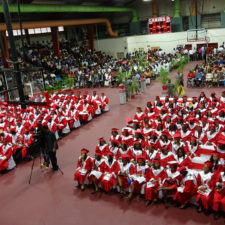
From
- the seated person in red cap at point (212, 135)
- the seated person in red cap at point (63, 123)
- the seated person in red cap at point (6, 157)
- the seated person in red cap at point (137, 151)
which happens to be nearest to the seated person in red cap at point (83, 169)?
the seated person in red cap at point (137, 151)

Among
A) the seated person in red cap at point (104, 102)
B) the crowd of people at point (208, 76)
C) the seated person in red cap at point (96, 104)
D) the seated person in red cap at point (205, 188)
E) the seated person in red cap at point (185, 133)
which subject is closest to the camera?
the seated person in red cap at point (205, 188)

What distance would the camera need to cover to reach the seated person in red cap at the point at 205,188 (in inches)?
241

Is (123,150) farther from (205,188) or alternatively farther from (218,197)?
(218,197)

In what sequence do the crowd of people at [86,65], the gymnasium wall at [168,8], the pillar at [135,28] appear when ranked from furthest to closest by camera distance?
the pillar at [135,28] < the gymnasium wall at [168,8] < the crowd of people at [86,65]

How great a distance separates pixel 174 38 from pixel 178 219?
25.8 meters

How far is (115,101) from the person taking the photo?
1681cm

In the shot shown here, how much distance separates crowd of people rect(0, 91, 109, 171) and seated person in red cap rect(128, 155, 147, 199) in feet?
11.1

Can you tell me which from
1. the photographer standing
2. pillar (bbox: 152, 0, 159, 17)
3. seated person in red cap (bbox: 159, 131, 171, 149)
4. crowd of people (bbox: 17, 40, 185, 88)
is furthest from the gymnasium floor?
pillar (bbox: 152, 0, 159, 17)

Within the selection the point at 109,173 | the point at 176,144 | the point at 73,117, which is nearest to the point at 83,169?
the point at 109,173

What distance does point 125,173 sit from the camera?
715 cm

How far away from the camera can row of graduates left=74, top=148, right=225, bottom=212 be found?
6213 millimetres

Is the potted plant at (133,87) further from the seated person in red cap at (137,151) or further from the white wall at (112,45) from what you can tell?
the white wall at (112,45)

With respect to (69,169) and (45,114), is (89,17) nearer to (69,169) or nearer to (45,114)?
(45,114)

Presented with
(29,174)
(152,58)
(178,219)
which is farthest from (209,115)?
(152,58)
